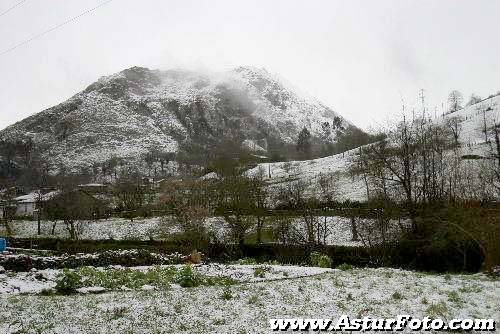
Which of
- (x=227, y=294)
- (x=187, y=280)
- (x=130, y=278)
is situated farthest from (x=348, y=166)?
(x=227, y=294)

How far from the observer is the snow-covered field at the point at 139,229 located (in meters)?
49.8

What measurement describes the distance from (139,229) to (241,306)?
50275 mm

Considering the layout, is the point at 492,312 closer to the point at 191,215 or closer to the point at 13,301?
Result: the point at 13,301

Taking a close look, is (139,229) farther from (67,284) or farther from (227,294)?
(227,294)

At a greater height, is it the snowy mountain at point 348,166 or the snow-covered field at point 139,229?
the snowy mountain at point 348,166

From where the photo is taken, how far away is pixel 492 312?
37.3ft

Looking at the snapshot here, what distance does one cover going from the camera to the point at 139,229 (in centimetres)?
6006

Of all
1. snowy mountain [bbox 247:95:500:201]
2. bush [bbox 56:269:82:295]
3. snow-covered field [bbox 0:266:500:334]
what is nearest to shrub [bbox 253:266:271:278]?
snow-covered field [bbox 0:266:500:334]

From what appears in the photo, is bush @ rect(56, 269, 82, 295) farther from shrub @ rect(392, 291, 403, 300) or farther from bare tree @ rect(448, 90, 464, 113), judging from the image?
bare tree @ rect(448, 90, 464, 113)

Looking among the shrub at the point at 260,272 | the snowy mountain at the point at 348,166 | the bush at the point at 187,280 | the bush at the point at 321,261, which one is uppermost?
the snowy mountain at the point at 348,166

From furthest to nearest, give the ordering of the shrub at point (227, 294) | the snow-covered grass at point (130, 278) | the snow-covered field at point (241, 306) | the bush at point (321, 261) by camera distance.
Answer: the bush at point (321, 261) < the snow-covered grass at point (130, 278) < the shrub at point (227, 294) < the snow-covered field at point (241, 306)

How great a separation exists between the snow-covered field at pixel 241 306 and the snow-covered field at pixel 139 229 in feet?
101

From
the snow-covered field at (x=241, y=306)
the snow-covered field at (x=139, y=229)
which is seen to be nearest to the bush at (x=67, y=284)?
the snow-covered field at (x=241, y=306)

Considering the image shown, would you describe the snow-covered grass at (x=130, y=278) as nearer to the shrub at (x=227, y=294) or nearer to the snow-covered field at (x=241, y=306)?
the snow-covered field at (x=241, y=306)
